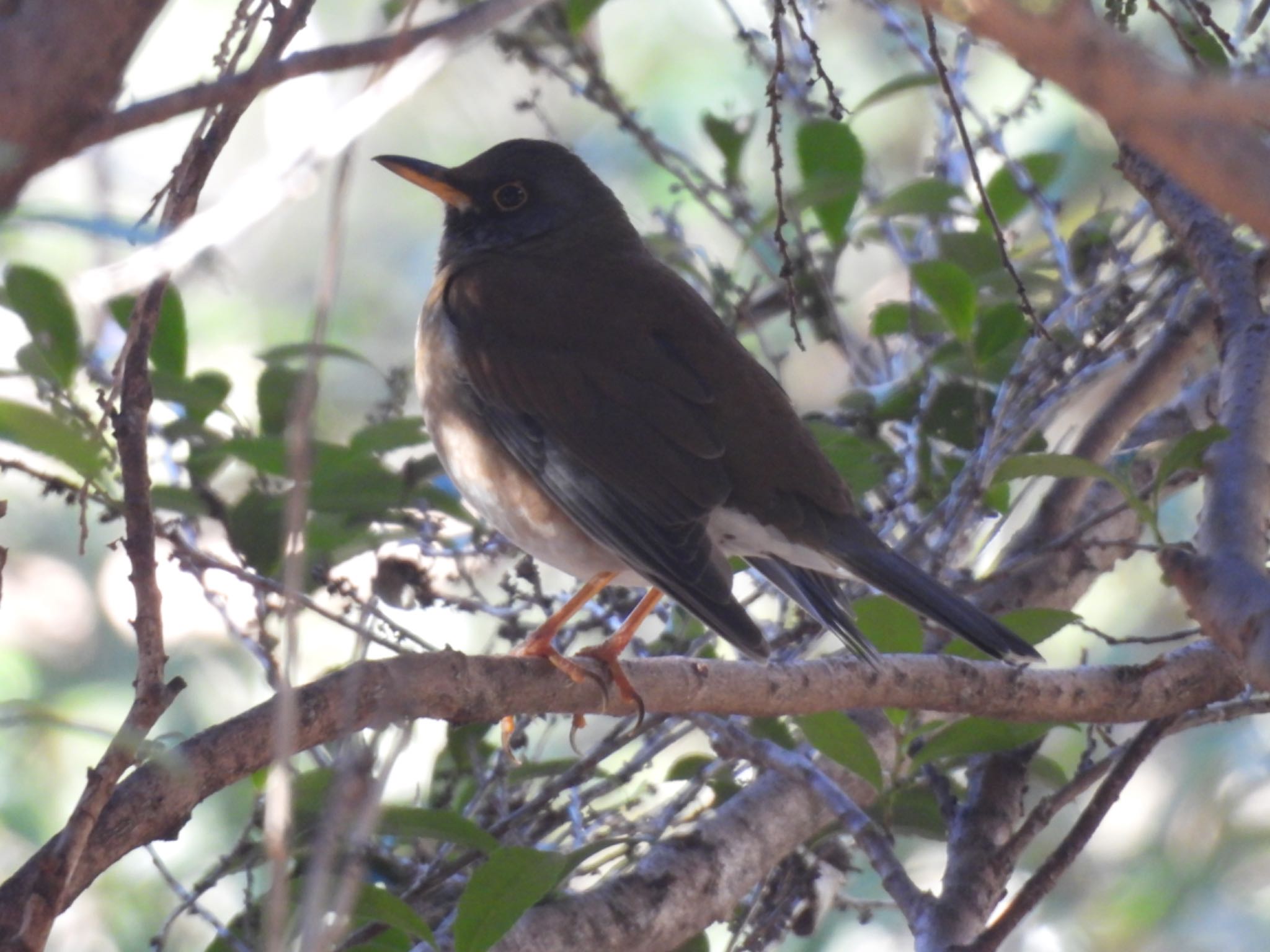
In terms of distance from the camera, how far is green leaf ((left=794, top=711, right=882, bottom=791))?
358cm

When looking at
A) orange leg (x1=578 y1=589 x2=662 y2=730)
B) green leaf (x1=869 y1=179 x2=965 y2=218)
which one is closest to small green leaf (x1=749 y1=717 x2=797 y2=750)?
orange leg (x1=578 y1=589 x2=662 y2=730)

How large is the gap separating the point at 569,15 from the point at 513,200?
1.01 m

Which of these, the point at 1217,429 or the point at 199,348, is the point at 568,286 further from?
the point at 199,348

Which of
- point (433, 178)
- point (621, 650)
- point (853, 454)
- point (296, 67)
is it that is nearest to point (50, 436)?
point (296, 67)

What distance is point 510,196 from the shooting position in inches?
221

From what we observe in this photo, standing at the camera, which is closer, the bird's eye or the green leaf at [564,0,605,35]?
the green leaf at [564,0,605,35]

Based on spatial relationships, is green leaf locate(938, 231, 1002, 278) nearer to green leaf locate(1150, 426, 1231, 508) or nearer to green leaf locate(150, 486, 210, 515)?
green leaf locate(1150, 426, 1231, 508)

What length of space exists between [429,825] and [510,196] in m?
3.01

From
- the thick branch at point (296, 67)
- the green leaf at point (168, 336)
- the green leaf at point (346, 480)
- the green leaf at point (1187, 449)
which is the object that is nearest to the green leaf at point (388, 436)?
the green leaf at point (346, 480)

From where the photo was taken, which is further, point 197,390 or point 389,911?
point 197,390

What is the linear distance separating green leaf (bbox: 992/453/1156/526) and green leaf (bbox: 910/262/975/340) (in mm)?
707

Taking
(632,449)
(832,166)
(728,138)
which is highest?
(728,138)

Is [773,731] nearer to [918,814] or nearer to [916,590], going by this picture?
[918,814]

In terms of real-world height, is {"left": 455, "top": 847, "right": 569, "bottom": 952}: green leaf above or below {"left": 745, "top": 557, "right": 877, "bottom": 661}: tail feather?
below
